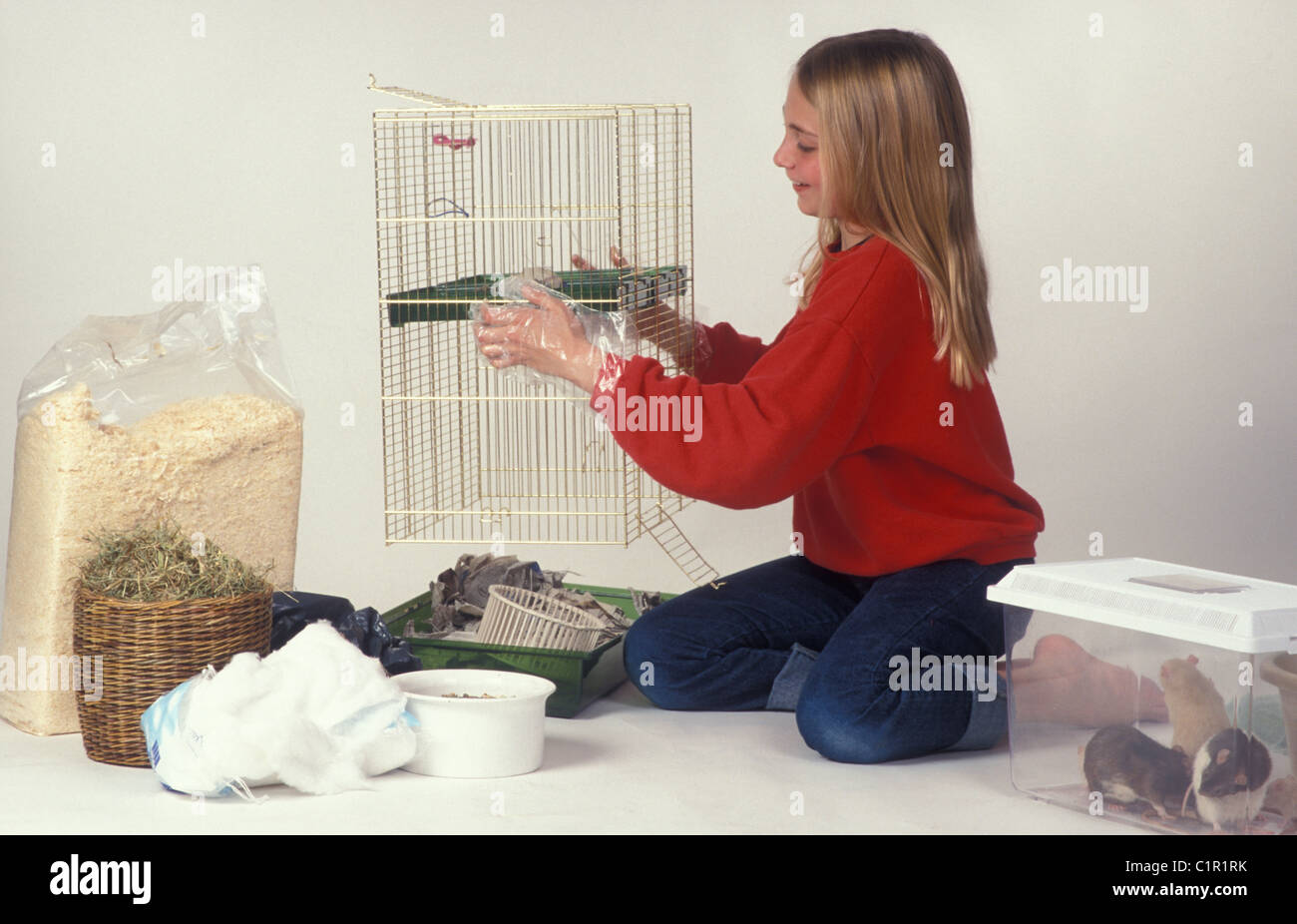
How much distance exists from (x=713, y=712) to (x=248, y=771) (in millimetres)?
879

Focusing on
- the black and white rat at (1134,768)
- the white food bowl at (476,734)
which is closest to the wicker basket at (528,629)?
the white food bowl at (476,734)

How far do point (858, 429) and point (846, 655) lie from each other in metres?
0.36

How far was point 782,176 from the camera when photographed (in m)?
3.84

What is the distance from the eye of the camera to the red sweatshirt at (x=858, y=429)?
2.29 m

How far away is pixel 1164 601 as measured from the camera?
6.51 feet

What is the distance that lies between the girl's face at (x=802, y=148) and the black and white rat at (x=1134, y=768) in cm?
99

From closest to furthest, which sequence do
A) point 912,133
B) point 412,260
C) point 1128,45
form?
1. point 912,133
2. point 412,260
3. point 1128,45

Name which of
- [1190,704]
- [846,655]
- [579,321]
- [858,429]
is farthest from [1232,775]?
[579,321]

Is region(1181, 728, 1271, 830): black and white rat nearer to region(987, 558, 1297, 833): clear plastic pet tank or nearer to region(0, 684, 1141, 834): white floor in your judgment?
region(987, 558, 1297, 833): clear plastic pet tank

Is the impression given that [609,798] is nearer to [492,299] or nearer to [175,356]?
[492,299]

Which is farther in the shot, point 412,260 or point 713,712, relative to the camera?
point 412,260

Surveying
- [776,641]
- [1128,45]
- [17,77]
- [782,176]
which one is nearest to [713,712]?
[776,641]

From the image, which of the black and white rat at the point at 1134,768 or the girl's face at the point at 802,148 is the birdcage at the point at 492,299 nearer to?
the girl's face at the point at 802,148

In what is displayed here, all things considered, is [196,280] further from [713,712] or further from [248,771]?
[713,712]
